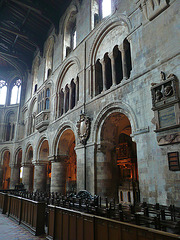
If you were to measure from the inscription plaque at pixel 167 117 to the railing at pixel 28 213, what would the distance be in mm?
4823

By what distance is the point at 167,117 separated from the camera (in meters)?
6.89

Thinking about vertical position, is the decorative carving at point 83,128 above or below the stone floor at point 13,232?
above

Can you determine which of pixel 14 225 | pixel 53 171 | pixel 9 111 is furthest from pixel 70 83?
pixel 9 111

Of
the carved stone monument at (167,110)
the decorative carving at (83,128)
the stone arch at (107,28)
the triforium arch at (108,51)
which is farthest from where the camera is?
the decorative carving at (83,128)

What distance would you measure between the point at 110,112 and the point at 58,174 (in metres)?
6.87

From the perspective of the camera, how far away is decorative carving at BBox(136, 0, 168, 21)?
8.16 metres

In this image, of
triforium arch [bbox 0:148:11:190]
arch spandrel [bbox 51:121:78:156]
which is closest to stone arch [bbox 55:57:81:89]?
arch spandrel [bbox 51:121:78:156]

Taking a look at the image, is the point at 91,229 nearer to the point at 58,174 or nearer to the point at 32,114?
the point at 58,174

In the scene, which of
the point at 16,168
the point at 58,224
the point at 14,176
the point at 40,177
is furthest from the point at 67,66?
the point at 14,176

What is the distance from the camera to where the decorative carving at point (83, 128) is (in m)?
10.9

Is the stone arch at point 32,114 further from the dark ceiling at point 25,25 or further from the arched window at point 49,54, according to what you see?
the dark ceiling at point 25,25

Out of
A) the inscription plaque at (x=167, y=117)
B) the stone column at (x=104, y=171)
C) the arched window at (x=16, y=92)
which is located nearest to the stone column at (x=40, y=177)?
the stone column at (x=104, y=171)

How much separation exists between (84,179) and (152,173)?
443cm

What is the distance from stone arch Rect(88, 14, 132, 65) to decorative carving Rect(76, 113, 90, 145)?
3.71 m
